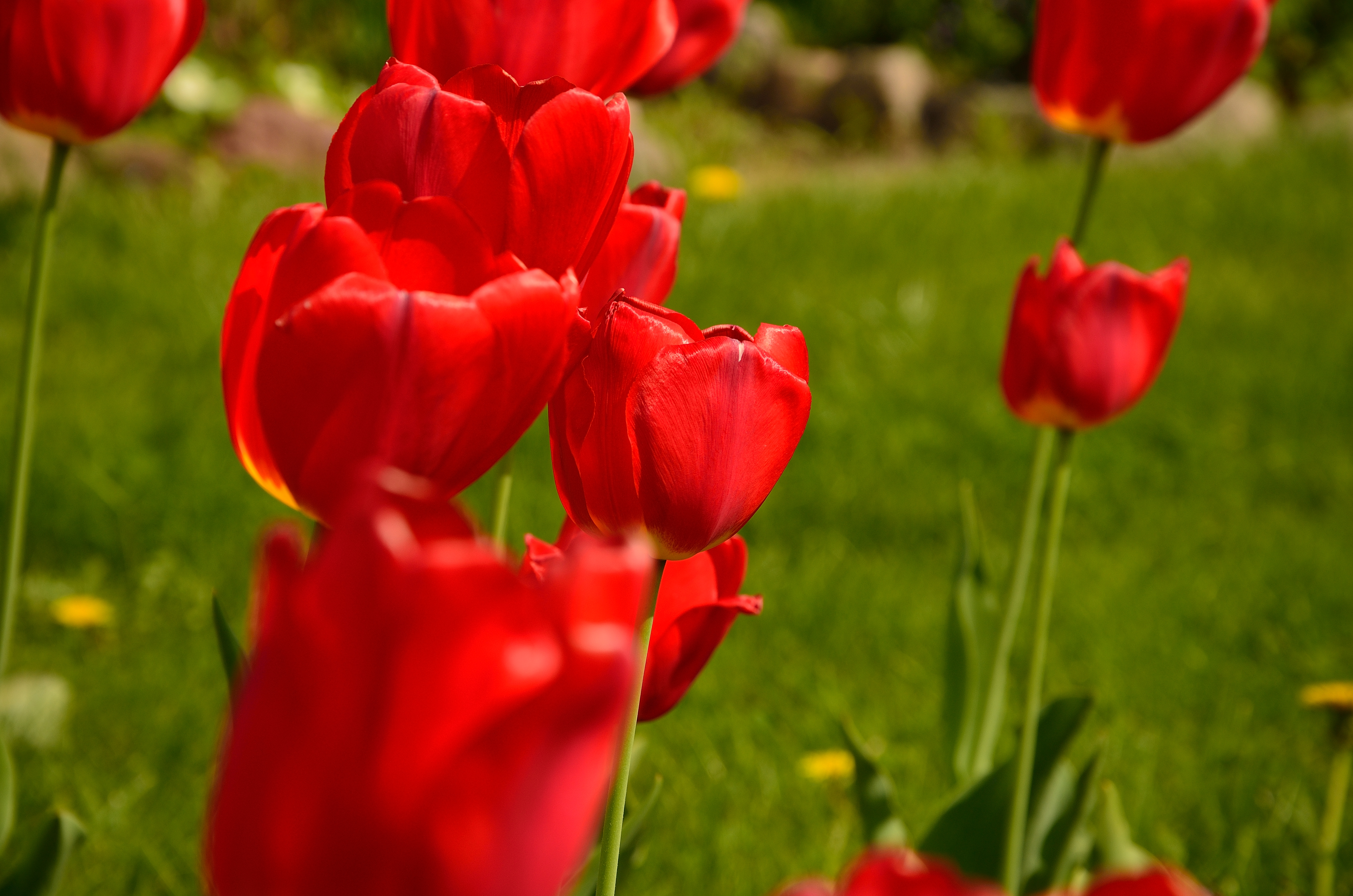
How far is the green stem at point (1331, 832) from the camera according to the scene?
4.56 ft

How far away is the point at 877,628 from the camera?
2211mm

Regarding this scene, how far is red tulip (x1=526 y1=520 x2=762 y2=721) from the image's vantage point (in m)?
0.68

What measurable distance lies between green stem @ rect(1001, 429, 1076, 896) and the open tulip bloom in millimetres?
517

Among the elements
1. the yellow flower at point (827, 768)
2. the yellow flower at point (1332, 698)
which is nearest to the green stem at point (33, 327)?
the yellow flower at point (827, 768)

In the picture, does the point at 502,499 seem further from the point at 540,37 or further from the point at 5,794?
the point at 5,794

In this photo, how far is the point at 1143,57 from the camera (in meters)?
1.07

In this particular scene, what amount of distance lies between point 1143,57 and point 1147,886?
3.07 ft

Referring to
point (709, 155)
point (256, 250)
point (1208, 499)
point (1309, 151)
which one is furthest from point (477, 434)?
point (709, 155)

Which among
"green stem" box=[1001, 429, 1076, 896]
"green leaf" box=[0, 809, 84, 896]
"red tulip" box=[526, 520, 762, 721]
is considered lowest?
"green leaf" box=[0, 809, 84, 896]

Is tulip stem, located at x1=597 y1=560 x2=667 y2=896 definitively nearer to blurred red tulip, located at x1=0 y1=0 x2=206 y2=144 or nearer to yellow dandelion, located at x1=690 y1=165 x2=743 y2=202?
blurred red tulip, located at x1=0 y1=0 x2=206 y2=144

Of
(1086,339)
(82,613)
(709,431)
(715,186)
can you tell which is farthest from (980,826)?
(715,186)

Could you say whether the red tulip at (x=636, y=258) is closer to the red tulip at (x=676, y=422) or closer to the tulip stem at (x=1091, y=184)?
the red tulip at (x=676, y=422)

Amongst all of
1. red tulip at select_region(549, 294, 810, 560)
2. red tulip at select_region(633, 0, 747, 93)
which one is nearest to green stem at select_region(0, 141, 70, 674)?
red tulip at select_region(633, 0, 747, 93)

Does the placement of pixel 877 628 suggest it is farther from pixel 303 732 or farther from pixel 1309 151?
pixel 1309 151
